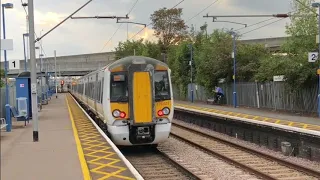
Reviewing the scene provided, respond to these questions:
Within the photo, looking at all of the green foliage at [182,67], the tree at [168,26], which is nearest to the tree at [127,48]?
the tree at [168,26]

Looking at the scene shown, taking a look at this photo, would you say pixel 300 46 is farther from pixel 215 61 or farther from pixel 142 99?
pixel 142 99

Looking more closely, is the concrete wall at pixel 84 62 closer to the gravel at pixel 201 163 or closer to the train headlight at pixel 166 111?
the gravel at pixel 201 163

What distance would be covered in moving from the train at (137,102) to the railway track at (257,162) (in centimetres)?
239

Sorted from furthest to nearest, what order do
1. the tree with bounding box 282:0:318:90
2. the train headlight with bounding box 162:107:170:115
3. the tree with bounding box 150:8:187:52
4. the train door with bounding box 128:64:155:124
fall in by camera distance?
1. the tree with bounding box 150:8:187:52
2. the tree with bounding box 282:0:318:90
3. the train headlight with bounding box 162:107:170:115
4. the train door with bounding box 128:64:155:124

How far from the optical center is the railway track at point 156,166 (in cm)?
1130

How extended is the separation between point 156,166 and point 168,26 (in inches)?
2236

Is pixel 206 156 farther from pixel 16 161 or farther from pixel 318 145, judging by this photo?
pixel 16 161

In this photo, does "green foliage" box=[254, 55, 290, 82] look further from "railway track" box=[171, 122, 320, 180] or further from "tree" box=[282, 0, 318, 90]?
"railway track" box=[171, 122, 320, 180]

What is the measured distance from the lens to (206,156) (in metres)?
14.3

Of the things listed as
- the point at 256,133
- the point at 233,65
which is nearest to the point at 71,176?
the point at 256,133

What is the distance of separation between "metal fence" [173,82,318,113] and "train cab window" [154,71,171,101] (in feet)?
41.4

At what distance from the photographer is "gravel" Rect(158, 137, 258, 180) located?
11148mm

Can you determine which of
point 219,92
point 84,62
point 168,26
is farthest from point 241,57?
point 84,62

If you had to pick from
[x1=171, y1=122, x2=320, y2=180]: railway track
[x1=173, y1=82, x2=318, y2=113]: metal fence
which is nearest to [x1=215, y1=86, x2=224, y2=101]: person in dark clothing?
[x1=173, y1=82, x2=318, y2=113]: metal fence
